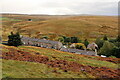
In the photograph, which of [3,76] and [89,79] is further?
[89,79]

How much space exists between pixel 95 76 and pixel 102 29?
120 meters

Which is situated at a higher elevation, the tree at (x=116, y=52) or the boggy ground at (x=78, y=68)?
the boggy ground at (x=78, y=68)

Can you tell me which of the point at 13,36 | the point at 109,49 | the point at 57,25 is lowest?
the point at 109,49

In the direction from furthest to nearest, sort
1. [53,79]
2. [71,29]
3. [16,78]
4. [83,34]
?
[71,29], [83,34], [53,79], [16,78]

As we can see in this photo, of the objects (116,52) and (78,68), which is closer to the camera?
(78,68)

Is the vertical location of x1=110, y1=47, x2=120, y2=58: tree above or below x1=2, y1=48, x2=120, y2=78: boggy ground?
below

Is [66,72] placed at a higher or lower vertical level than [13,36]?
lower

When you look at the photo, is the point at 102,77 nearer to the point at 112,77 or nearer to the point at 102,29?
the point at 112,77

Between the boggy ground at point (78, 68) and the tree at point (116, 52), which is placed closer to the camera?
the boggy ground at point (78, 68)

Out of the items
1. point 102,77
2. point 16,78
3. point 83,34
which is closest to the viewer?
point 16,78

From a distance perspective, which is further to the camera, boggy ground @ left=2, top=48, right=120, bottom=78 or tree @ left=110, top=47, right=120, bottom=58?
tree @ left=110, top=47, right=120, bottom=58

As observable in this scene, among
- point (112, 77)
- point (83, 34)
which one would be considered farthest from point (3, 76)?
point (83, 34)

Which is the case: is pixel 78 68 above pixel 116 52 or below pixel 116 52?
above

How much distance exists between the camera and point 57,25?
5325 inches
